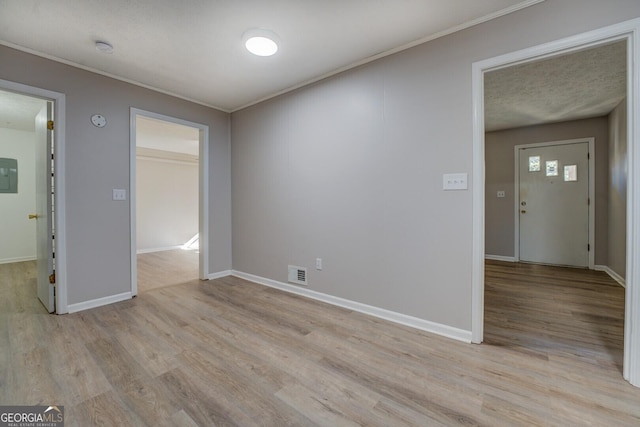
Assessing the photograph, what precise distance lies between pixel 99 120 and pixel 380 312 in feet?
11.3

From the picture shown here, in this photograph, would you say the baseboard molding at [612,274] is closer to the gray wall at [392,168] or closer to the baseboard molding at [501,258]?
the baseboard molding at [501,258]

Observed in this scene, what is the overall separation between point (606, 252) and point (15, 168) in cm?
1006

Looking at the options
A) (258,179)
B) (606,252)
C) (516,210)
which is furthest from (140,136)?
(606,252)

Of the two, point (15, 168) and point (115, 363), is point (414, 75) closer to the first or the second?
point (115, 363)

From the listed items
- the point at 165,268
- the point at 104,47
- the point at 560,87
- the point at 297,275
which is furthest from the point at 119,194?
the point at 560,87

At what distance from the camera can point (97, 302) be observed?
2748 mm

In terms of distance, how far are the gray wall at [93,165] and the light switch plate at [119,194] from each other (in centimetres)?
5

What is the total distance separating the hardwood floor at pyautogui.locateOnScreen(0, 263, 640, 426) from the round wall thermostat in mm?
1901

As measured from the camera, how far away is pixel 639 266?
1494 millimetres

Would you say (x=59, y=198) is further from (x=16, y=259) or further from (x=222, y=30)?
(x=16, y=259)

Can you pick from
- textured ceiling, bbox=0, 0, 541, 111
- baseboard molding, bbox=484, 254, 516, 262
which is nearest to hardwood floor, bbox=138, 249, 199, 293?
textured ceiling, bbox=0, 0, 541, 111

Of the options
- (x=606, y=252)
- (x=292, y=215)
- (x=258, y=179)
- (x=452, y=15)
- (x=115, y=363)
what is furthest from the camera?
(x=606, y=252)

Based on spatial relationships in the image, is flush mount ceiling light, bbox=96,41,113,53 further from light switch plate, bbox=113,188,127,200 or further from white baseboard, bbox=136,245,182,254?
white baseboard, bbox=136,245,182,254

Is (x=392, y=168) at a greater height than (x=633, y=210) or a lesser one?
greater
